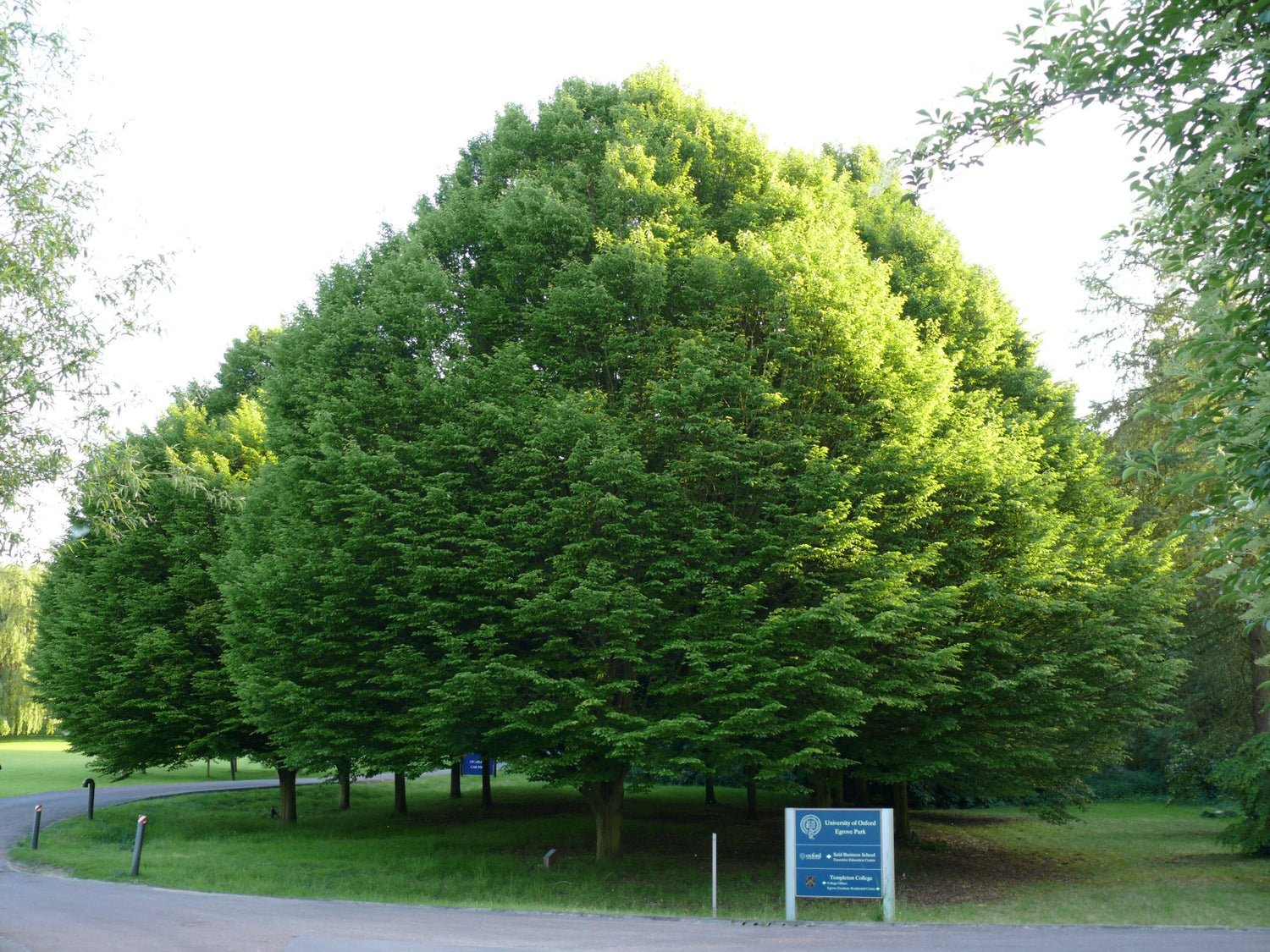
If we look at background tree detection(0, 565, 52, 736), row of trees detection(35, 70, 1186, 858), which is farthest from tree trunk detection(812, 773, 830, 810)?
background tree detection(0, 565, 52, 736)

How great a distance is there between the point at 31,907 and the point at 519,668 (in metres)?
7.89

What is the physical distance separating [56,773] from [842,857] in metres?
48.1

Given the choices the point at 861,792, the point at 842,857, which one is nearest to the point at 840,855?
the point at 842,857

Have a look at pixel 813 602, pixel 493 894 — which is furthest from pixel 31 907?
pixel 813 602

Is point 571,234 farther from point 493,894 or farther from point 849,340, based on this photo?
point 493,894

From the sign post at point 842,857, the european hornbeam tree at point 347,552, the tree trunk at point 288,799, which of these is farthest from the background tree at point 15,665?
the sign post at point 842,857

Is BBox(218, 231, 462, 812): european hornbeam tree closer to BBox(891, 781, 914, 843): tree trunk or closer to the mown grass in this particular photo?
the mown grass

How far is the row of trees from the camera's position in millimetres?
16203

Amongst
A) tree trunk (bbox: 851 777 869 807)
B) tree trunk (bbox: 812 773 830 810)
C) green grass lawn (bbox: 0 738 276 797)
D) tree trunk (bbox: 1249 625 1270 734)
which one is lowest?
green grass lawn (bbox: 0 738 276 797)

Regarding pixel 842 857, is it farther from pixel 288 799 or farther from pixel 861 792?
pixel 288 799

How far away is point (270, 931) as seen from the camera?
1095 cm

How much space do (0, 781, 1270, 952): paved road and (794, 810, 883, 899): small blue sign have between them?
2.31 feet

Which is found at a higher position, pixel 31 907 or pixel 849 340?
pixel 849 340

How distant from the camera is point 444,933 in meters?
11.0
